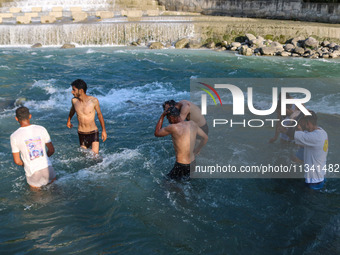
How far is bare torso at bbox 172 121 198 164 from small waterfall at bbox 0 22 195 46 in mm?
16827

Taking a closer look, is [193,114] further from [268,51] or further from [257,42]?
[257,42]

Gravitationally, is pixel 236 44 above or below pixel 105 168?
above

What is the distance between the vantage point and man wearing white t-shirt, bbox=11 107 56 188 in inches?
181

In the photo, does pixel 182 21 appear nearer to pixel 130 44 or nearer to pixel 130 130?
pixel 130 44

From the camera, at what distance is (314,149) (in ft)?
15.9

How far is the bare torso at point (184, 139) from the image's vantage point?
16.5 feet

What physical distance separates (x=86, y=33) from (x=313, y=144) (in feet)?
61.6

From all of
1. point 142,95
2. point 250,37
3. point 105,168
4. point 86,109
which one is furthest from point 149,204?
point 250,37

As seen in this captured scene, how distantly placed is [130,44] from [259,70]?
29.2 ft

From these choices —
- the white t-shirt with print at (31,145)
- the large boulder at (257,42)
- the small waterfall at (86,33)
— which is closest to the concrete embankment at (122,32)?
the small waterfall at (86,33)

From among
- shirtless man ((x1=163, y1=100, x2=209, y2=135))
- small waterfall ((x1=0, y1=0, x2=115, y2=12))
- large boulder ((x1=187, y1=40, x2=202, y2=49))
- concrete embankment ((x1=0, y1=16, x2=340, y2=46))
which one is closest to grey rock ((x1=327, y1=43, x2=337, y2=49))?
concrete embankment ((x1=0, y1=16, x2=340, y2=46))

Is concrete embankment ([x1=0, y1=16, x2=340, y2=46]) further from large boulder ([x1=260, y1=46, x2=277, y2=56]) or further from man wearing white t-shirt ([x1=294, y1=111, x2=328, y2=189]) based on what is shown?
man wearing white t-shirt ([x1=294, y1=111, x2=328, y2=189])

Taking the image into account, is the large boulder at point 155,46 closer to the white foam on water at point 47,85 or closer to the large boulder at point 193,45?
the large boulder at point 193,45

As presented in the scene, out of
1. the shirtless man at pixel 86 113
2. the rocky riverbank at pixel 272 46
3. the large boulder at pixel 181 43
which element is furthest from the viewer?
the large boulder at pixel 181 43
